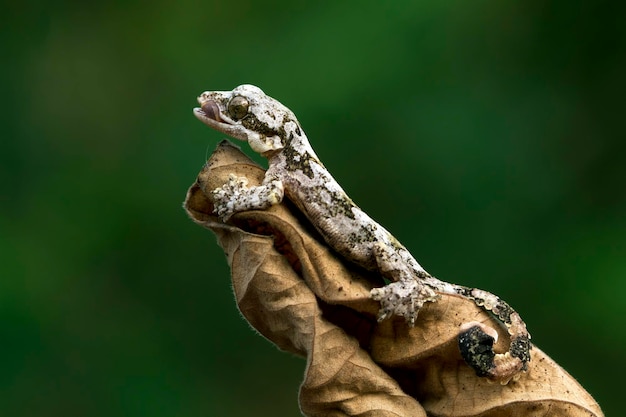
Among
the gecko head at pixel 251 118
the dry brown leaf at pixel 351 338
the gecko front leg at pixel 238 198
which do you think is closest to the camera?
the dry brown leaf at pixel 351 338

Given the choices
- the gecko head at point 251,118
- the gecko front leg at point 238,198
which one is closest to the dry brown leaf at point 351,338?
the gecko front leg at point 238,198

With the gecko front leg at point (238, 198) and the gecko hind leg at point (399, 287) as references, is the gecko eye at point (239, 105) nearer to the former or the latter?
the gecko front leg at point (238, 198)

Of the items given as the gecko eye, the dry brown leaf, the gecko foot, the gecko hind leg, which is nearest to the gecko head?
the gecko eye

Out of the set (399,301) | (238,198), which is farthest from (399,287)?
(238,198)

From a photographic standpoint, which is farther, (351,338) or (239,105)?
(239,105)

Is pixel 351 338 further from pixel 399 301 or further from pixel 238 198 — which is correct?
pixel 238 198
